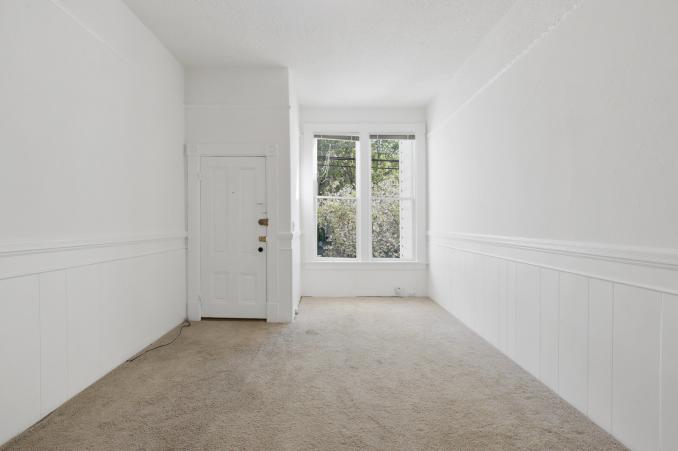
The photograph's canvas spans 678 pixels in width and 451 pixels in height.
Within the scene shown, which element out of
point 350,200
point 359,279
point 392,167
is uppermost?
point 392,167

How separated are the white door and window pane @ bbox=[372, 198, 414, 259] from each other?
210 centimetres

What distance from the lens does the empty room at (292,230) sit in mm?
1999

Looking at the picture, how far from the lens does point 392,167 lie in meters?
6.02

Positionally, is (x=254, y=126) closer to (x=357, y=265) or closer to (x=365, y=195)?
(x=365, y=195)

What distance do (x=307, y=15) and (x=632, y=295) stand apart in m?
3.10

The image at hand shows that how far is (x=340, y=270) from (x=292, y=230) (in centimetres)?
154

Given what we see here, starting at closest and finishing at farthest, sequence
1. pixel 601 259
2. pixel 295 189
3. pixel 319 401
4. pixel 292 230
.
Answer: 1. pixel 601 259
2. pixel 319 401
3. pixel 292 230
4. pixel 295 189

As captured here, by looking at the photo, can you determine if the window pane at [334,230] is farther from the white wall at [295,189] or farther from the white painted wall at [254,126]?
the white painted wall at [254,126]

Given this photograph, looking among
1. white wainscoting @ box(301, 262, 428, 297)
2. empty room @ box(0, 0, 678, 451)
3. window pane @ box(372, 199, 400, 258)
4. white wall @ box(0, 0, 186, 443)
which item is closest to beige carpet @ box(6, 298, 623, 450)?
empty room @ box(0, 0, 678, 451)

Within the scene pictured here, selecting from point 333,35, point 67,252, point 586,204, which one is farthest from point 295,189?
A: point 586,204

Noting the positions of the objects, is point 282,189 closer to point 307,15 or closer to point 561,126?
point 307,15

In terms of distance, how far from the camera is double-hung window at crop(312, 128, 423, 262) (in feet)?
19.5

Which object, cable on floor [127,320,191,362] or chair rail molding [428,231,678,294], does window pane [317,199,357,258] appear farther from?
chair rail molding [428,231,678,294]

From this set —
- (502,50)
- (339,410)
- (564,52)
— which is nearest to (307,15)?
(502,50)
